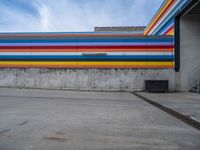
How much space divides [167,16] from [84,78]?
9.26 meters

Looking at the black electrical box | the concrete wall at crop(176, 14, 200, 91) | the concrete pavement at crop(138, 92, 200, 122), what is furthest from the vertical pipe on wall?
the concrete pavement at crop(138, 92, 200, 122)

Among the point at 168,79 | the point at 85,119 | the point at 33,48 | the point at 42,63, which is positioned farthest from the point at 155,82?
the point at 85,119

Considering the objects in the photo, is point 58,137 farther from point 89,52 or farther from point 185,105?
point 89,52

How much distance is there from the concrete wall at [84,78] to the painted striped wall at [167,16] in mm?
4282

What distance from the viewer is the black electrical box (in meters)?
17.7

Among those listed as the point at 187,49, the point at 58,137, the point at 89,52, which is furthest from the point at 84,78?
the point at 58,137

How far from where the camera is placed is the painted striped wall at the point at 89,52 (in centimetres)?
1906

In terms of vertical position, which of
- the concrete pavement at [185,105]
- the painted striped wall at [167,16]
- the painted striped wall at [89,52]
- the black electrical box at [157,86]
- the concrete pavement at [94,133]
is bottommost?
the concrete pavement at [94,133]

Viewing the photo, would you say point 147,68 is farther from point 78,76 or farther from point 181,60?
point 78,76

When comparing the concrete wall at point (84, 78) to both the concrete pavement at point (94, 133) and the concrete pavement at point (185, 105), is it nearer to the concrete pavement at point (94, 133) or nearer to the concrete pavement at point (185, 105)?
the concrete pavement at point (185, 105)

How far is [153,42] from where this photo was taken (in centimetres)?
1922

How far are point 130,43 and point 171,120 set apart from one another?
13.7 m

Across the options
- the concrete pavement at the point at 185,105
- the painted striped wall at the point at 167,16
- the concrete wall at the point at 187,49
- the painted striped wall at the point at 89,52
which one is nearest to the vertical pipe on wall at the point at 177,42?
the concrete wall at the point at 187,49

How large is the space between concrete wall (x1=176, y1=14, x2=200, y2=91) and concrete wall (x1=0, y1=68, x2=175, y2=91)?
842 millimetres
